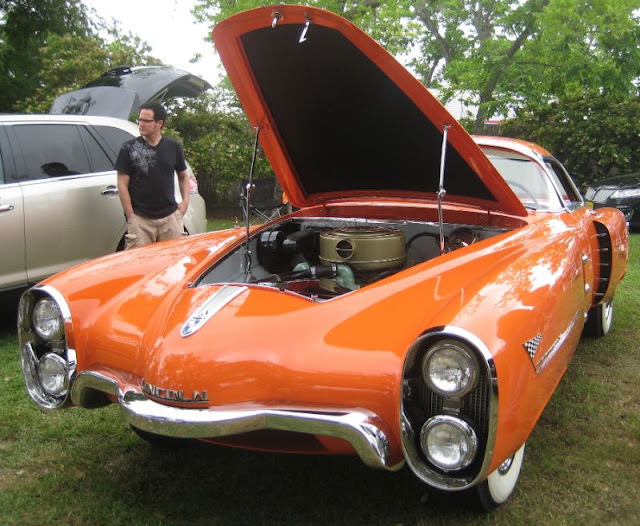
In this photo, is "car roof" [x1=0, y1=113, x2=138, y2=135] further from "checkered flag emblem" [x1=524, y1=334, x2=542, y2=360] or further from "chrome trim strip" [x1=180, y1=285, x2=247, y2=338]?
"checkered flag emblem" [x1=524, y1=334, x2=542, y2=360]

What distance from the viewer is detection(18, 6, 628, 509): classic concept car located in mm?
1835

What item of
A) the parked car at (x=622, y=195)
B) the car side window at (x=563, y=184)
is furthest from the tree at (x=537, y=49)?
the car side window at (x=563, y=184)

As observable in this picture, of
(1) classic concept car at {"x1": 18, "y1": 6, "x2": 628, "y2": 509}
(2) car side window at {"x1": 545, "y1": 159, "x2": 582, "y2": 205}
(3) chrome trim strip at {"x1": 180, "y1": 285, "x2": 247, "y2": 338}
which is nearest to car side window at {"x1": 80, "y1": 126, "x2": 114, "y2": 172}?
(1) classic concept car at {"x1": 18, "y1": 6, "x2": 628, "y2": 509}

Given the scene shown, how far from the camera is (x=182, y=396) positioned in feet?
6.65

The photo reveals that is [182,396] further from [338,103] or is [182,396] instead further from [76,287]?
[338,103]

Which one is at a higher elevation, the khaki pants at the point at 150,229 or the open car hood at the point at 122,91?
the open car hood at the point at 122,91

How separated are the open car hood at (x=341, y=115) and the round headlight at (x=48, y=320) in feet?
4.36

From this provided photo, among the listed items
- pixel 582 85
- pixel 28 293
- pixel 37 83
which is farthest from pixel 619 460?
pixel 37 83

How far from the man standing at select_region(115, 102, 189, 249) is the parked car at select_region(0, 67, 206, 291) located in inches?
17.5

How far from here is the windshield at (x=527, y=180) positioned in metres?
3.54

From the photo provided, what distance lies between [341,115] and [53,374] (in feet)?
5.81

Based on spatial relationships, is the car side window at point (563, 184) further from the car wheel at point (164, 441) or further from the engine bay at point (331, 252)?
the car wheel at point (164, 441)

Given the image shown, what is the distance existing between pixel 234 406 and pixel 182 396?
7.3 inches

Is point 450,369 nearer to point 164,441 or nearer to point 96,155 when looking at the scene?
point 164,441
